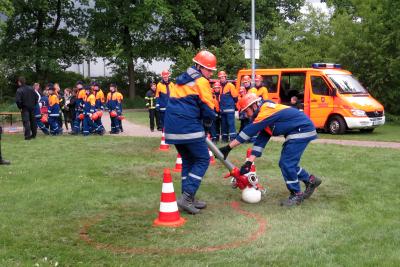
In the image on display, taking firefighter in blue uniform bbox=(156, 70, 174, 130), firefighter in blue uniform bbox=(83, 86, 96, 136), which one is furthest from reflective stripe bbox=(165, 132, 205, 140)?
firefighter in blue uniform bbox=(83, 86, 96, 136)

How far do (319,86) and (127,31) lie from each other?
71.8 ft

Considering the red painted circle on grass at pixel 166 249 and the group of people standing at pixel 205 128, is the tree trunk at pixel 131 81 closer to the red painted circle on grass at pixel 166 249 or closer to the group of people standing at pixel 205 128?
the group of people standing at pixel 205 128

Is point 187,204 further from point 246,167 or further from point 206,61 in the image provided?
point 206,61

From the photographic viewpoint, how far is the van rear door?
17781 millimetres

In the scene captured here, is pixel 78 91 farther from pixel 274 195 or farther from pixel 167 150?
pixel 274 195

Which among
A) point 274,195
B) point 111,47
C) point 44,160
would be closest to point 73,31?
point 111,47

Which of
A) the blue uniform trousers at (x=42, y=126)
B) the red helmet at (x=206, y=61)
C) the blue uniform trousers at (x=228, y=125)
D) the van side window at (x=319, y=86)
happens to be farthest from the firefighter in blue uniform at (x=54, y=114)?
the red helmet at (x=206, y=61)

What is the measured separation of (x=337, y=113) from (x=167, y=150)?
7.20m

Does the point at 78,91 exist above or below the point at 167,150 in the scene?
above

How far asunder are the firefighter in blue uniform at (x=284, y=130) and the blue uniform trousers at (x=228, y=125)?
23.8ft

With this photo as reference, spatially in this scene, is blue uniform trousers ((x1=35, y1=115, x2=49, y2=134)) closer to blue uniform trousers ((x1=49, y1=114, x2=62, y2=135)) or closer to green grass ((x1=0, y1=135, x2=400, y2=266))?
blue uniform trousers ((x1=49, y1=114, x2=62, y2=135))

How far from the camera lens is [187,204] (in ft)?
22.9

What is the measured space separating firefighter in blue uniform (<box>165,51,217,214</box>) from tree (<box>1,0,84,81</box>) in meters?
29.4

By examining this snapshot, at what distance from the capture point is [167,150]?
13.1m
